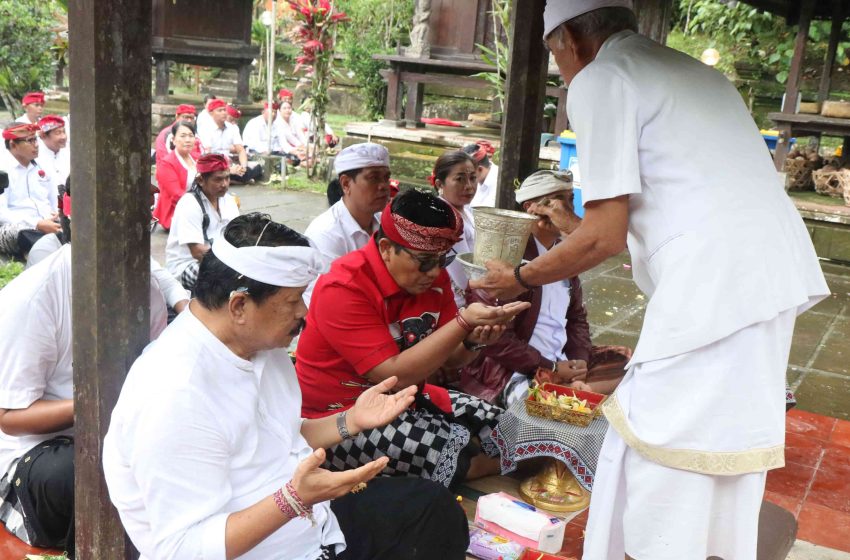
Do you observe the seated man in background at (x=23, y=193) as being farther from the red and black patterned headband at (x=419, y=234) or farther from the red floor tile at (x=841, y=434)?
the red floor tile at (x=841, y=434)

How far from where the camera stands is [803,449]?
14.8 feet

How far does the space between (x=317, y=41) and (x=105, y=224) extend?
10075mm

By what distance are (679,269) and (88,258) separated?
1.60 m

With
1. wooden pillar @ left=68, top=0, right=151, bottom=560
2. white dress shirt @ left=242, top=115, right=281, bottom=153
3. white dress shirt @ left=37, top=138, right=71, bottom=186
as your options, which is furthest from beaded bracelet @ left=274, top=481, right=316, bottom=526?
white dress shirt @ left=242, top=115, right=281, bottom=153

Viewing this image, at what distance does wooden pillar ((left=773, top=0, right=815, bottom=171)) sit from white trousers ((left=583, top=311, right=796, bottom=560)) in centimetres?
861

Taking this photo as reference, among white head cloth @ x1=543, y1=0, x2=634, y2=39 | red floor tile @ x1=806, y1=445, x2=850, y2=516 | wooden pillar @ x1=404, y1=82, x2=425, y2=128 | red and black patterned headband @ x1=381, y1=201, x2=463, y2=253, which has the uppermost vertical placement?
white head cloth @ x1=543, y1=0, x2=634, y2=39

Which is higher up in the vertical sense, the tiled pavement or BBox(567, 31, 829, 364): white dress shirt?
BBox(567, 31, 829, 364): white dress shirt

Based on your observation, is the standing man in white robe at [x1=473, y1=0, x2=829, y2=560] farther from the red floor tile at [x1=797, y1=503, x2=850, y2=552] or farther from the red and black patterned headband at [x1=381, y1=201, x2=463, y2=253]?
the red floor tile at [x1=797, y1=503, x2=850, y2=552]

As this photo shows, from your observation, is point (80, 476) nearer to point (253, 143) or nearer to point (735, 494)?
point (735, 494)

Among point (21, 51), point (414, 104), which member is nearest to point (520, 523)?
point (414, 104)

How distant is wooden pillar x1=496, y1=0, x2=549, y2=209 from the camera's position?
4.16m

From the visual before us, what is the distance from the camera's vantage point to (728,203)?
2.15 m

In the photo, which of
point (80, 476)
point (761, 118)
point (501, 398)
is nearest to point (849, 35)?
point (761, 118)

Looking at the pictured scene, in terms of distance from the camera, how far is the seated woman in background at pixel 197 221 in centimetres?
547
